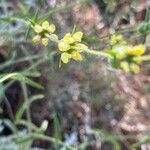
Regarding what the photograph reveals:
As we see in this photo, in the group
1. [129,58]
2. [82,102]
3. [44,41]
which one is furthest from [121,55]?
[82,102]

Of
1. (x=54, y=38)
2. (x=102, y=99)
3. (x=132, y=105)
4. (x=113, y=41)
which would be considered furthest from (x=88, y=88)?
(x=54, y=38)

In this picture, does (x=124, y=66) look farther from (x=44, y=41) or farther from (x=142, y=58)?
(x=44, y=41)

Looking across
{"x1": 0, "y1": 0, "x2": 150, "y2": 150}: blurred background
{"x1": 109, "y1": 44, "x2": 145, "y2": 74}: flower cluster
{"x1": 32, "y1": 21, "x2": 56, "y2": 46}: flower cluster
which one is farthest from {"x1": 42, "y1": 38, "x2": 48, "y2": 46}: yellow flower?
{"x1": 0, "y1": 0, "x2": 150, "y2": 150}: blurred background

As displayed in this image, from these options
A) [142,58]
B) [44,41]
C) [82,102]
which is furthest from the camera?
[82,102]

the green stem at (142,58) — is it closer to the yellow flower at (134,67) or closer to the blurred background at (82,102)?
the yellow flower at (134,67)

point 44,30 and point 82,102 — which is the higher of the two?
point 82,102

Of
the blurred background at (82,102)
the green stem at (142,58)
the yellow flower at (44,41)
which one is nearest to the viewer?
the green stem at (142,58)

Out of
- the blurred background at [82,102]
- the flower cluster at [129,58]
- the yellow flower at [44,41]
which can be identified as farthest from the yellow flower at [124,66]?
the blurred background at [82,102]

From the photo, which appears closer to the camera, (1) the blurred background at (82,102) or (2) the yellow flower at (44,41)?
(2) the yellow flower at (44,41)

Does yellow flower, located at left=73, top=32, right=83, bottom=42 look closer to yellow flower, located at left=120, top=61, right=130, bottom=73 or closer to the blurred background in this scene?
yellow flower, located at left=120, top=61, right=130, bottom=73

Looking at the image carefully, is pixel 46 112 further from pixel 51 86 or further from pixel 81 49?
pixel 81 49

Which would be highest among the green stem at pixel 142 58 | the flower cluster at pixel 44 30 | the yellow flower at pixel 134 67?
the flower cluster at pixel 44 30

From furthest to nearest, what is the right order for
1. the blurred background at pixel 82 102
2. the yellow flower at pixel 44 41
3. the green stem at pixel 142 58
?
1. the blurred background at pixel 82 102
2. the yellow flower at pixel 44 41
3. the green stem at pixel 142 58
